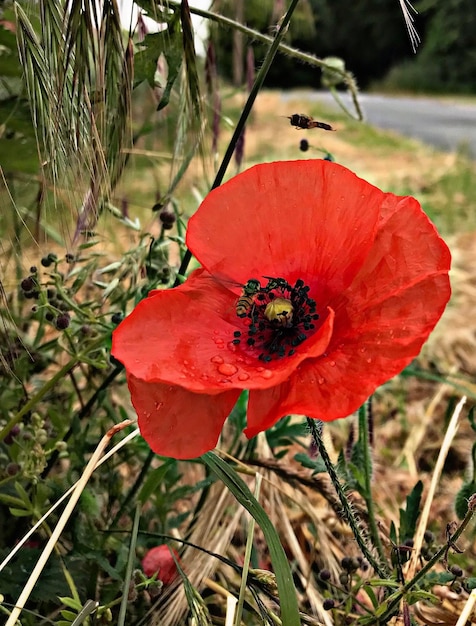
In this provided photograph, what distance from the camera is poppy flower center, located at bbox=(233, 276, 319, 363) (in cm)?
48

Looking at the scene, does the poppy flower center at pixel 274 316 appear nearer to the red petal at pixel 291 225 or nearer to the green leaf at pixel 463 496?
the red petal at pixel 291 225

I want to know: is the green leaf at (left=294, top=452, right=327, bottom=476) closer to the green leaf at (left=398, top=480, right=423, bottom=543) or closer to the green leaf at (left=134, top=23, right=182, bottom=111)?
the green leaf at (left=398, top=480, right=423, bottom=543)

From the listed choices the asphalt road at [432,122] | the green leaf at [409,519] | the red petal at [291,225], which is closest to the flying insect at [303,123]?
the red petal at [291,225]

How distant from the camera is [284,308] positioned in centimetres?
48

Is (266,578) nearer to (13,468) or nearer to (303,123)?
(13,468)

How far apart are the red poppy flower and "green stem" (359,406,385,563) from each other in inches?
6.8

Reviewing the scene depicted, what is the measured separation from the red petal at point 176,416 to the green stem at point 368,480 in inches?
9.7

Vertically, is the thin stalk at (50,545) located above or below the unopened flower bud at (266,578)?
above

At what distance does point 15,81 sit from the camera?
0.85 metres

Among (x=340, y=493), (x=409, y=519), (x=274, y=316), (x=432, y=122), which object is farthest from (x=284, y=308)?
(x=432, y=122)

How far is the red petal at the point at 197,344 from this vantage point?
40 centimetres

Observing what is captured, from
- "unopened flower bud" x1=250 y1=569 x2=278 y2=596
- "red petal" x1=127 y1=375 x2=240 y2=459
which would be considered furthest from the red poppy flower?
"unopened flower bud" x1=250 y1=569 x2=278 y2=596

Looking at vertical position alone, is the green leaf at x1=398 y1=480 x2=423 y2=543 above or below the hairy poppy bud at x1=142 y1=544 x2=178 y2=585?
above

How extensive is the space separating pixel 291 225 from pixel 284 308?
0.21 ft
